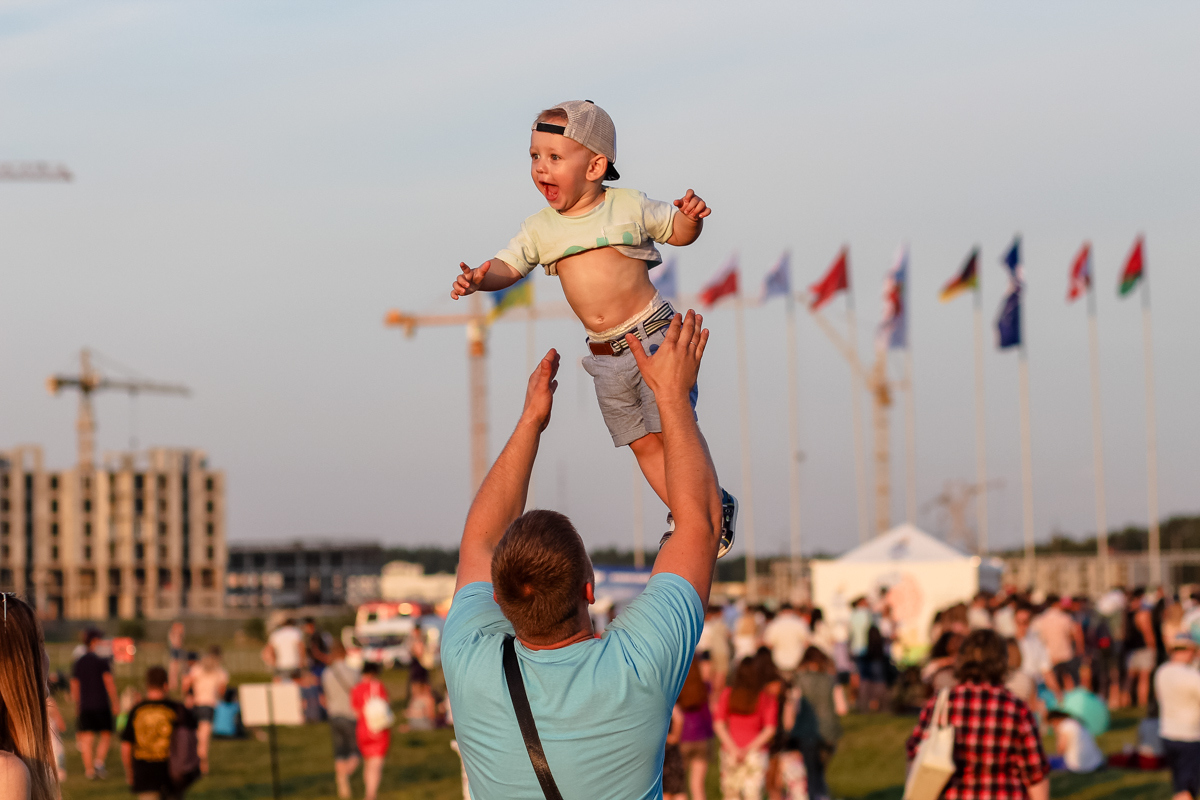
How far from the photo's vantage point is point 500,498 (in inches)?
147

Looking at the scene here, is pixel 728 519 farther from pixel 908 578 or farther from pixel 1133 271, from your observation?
pixel 1133 271

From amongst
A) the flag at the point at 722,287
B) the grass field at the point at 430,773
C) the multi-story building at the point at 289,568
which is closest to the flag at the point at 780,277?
the flag at the point at 722,287

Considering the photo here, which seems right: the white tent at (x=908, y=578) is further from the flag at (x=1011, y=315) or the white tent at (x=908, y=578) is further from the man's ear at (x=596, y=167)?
the man's ear at (x=596, y=167)

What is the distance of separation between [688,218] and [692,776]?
10468mm

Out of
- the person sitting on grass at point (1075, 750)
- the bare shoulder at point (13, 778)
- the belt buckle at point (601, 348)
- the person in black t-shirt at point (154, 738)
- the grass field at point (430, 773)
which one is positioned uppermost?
the belt buckle at point (601, 348)

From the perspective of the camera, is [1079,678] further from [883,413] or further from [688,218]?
[883,413]

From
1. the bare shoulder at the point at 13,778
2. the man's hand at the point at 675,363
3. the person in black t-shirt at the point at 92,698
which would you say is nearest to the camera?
the bare shoulder at the point at 13,778

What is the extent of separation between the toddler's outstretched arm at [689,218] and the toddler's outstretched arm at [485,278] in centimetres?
47

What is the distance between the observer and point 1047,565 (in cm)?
4203

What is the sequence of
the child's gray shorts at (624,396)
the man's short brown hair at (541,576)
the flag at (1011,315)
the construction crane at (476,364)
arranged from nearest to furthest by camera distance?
the man's short brown hair at (541,576) → the child's gray shorts at (624,396) → the flag at (1011,315) → the construction crane at (476,364)

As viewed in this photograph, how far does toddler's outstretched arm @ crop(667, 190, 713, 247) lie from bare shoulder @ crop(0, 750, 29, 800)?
2.17 metres

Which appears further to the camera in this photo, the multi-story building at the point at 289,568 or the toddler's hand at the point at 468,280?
the multi-story building at the point at 289,568

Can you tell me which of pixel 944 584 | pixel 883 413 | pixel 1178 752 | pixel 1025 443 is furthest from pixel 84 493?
pixel 1178 752

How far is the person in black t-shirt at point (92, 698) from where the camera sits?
655 inches
